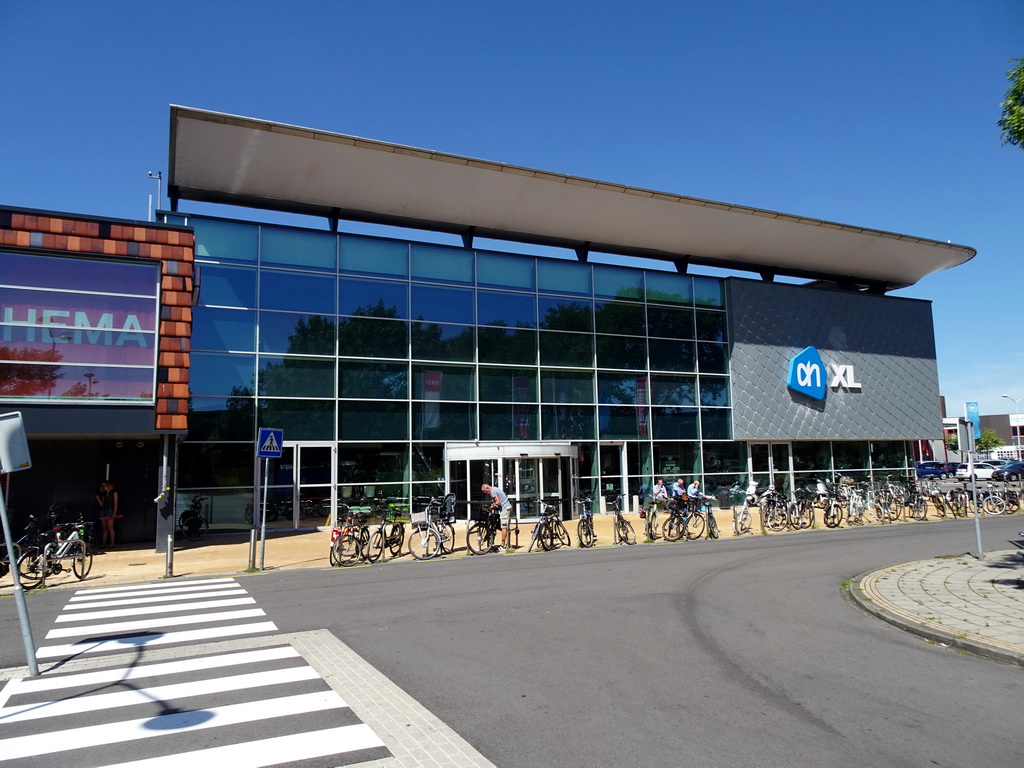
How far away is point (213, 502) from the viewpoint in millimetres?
21656

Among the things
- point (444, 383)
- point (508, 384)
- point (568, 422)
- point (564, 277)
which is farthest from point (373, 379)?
point (564, 277)

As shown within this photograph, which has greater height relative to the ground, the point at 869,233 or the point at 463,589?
the point at 869,233

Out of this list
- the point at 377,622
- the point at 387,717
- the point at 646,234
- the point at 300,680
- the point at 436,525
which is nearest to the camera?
the point at 387,717

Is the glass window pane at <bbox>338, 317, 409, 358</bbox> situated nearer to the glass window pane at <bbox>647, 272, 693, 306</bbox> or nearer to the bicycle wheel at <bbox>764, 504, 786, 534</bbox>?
the glass window pane at <bbox>647, 272, 693, 306</bbox>

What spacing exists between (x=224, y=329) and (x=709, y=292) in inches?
794

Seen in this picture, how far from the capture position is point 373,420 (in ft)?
80.0

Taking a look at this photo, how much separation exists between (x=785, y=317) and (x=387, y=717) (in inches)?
1237

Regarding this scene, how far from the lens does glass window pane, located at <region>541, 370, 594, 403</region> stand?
2769 cm

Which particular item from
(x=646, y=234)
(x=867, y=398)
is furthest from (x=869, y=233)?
(x=646, y=234)

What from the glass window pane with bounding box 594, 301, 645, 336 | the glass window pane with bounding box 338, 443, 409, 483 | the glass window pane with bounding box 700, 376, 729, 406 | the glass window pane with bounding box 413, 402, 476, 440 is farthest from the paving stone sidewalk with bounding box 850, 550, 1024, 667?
the glass window pane with bounding box 700, 376, 729, 406

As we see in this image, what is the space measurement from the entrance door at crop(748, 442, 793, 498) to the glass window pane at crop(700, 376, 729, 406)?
248cm

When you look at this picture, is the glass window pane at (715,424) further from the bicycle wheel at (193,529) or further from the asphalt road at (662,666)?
the bicycle wheel at (193,529)

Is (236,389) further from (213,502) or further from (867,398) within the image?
(867,398)

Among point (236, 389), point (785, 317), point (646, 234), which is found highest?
point (646, 234)
